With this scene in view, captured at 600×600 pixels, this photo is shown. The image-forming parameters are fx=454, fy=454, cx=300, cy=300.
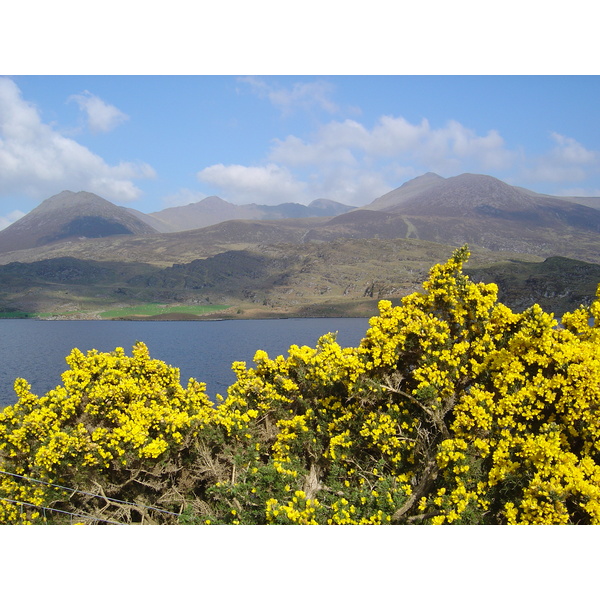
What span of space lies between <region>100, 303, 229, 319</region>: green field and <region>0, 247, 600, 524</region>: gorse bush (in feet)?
464

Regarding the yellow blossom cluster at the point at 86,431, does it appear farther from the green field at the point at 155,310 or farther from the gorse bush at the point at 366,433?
the green field at the point at 155,310

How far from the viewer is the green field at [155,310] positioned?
150562 millimetres

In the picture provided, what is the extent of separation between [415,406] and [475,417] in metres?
A: 2.18

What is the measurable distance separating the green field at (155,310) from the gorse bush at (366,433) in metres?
142

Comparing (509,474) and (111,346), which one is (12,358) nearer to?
(111,346)

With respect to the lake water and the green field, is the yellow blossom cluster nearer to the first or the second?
the lake water

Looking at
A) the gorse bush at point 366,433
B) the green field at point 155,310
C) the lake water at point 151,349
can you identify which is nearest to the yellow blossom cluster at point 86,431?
the gorse bush at point 366,433

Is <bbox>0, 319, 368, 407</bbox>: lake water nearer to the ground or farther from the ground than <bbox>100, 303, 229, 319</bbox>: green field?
nearer to the ground

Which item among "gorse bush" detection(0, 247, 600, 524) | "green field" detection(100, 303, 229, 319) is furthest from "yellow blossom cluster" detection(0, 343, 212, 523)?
"green field" detection(100, 303, 229, 319)

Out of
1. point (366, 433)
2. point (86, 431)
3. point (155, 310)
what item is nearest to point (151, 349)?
point (86, 431)

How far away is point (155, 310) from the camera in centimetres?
16112

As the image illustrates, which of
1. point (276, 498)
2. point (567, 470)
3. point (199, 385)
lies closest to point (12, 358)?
point (199, 385)

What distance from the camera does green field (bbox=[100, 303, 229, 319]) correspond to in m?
151

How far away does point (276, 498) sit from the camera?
9.71 m
